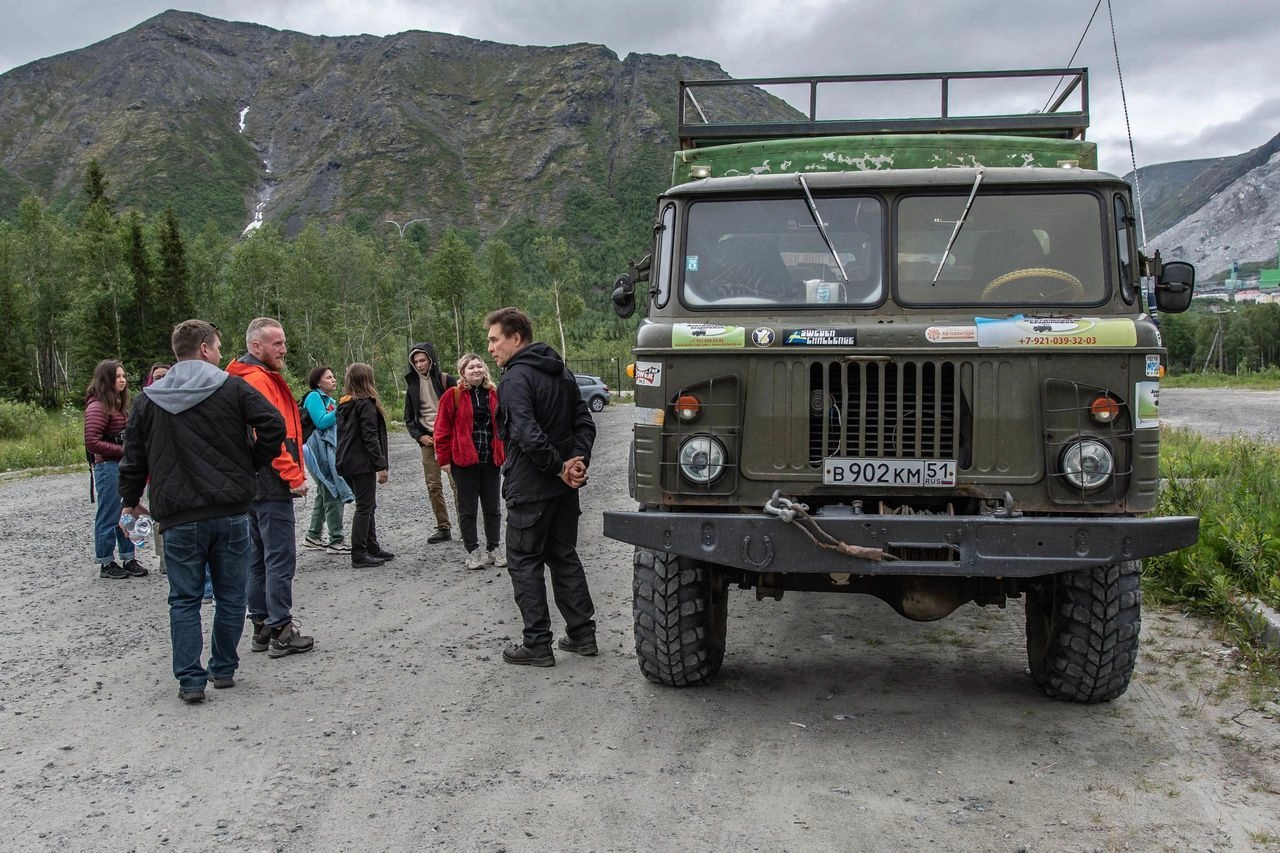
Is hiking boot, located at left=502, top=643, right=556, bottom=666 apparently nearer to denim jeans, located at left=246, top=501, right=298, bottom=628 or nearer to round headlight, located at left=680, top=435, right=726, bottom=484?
denim jeans, located at left=246, top=501, right=298, bottom=628

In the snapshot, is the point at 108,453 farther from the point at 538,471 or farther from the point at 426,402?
the point at 538,471

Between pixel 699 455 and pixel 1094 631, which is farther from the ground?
pixel 699 455

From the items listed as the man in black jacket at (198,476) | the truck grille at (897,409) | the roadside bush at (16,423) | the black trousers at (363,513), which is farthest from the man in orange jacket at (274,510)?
the roadside bush at (16,423)

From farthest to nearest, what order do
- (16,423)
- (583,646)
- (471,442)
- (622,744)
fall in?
1. (16,423)
2. (471,442)
3. (583,646)
4. (622,744)

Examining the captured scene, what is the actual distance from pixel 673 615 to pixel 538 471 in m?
1.17

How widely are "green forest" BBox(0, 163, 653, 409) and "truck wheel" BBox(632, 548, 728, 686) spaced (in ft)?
146

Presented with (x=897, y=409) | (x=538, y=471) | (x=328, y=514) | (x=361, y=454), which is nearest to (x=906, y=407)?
(x=897, y=409)

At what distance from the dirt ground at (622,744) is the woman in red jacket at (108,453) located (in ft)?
4.87

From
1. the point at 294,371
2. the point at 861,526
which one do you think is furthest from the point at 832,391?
the point at 294,371

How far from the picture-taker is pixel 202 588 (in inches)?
225

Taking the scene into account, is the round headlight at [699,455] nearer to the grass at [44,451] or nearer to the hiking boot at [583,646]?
the hiking boot at [583,646]

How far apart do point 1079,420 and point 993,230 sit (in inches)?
41.9

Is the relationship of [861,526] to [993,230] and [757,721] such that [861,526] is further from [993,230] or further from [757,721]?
[993,230]

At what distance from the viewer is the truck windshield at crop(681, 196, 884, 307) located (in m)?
5.39
